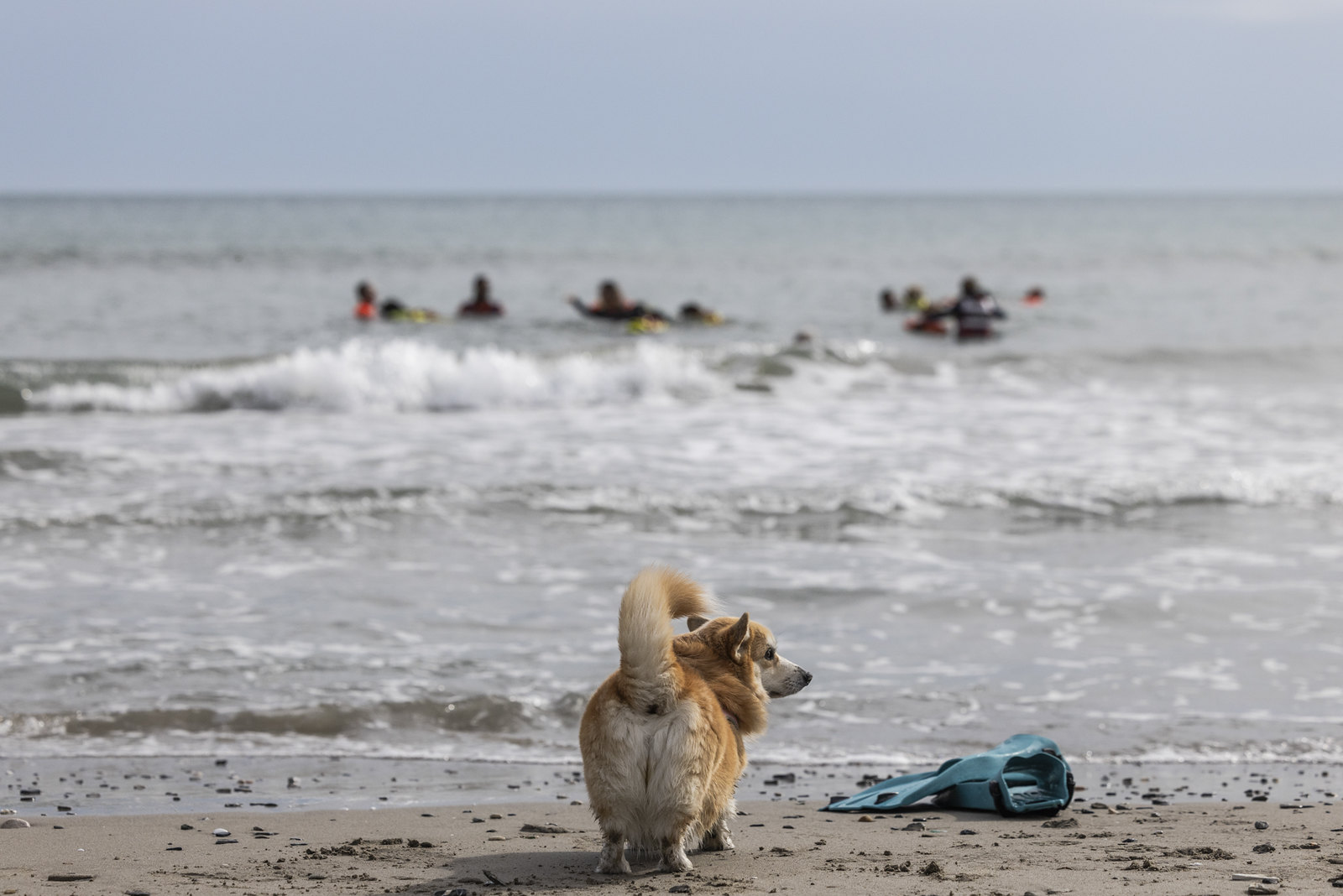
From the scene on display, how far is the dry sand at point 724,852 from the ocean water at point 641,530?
103 cm

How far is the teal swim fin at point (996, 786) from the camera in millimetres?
5332

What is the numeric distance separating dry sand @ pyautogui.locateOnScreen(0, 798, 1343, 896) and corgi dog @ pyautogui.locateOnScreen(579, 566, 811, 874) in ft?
0.49

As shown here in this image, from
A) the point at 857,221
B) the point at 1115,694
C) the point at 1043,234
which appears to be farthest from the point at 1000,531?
the point at 857,221

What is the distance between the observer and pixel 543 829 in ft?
16.6

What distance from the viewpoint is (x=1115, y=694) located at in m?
7.05

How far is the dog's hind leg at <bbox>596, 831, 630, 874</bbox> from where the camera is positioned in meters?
4.41

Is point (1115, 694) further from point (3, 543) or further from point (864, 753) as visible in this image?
point (3, 543)

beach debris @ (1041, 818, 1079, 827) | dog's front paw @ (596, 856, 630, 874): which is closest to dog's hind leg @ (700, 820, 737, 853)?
dog's front paw @ (596, 856, 630, 874)

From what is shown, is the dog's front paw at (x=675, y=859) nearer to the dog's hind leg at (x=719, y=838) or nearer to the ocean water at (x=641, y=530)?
the dog's hind leg at (x=719, y=838)

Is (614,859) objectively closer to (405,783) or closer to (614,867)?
(614,867)

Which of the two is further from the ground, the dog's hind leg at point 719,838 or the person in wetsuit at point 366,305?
the person in wetsuit at point 366,305

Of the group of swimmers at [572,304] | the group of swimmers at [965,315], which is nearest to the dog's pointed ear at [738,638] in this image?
the group of swimmers at [965,315]

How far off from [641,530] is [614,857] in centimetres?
624

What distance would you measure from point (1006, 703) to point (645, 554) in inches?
137
